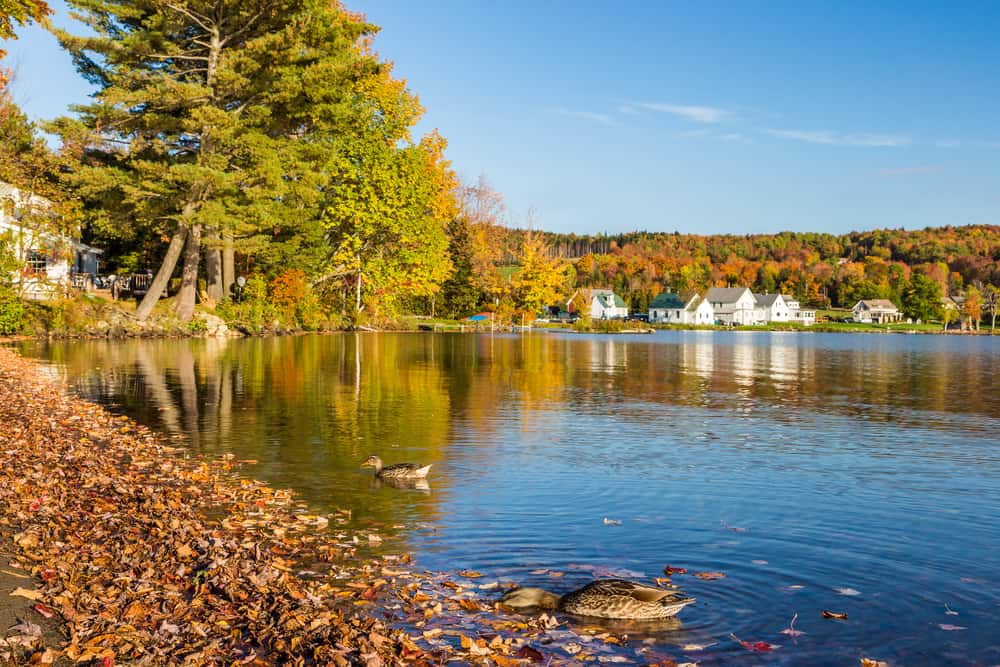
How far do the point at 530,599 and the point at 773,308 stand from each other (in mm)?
191610

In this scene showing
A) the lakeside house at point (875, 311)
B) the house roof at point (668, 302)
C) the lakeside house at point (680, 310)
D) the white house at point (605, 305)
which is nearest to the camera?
the white house at point (605, 305)

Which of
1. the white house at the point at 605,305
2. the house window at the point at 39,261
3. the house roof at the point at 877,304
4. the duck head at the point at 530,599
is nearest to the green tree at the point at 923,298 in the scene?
the house roof at the point at 877,304

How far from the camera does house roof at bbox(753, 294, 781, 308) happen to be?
188 meters

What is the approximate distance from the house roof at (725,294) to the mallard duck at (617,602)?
582 feet

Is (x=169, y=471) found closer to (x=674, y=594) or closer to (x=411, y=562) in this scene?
(x=411, y=562)

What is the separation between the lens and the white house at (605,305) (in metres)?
167

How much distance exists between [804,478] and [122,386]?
57.7 ft

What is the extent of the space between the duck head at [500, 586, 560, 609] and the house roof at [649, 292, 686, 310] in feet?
560

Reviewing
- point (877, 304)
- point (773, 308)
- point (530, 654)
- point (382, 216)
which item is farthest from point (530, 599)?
point (877, 304)

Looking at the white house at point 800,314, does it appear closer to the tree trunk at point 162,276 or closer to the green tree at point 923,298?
the green tree at point 923,298

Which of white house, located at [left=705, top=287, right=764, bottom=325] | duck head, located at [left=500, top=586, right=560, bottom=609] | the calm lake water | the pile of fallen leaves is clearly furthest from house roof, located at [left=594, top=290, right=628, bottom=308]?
duck head, located at [left=500, top=586, right=560, bottom=609]

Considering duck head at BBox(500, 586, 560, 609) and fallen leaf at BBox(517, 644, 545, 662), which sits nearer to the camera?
fallen leaf at BBox(517, 644, 545, 662)

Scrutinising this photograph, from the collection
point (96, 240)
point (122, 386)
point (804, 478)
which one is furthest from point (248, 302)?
point (804, 478)

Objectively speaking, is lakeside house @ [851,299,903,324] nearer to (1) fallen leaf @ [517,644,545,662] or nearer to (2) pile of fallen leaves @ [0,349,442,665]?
(2) pile of fallen leaves @ [0,349,442,665]
